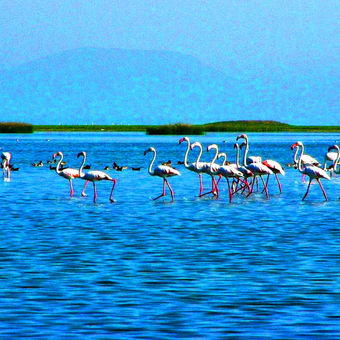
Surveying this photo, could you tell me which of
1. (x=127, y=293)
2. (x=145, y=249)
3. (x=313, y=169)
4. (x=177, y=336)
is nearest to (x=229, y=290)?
(x=127, y=293)

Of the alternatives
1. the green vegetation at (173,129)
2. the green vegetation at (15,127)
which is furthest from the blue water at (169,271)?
the green vegetation at (15,127)

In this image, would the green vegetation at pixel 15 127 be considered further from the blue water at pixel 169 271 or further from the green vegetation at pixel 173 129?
the blue water at pixel 169 271

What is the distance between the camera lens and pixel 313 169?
29.1m

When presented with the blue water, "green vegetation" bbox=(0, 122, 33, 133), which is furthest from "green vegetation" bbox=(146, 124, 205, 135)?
the blue water

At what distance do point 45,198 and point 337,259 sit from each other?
15.6m

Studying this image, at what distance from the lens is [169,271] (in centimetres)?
1467

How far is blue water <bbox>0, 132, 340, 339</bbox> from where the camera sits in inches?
434

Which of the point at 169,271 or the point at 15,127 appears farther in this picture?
the point at 15,127

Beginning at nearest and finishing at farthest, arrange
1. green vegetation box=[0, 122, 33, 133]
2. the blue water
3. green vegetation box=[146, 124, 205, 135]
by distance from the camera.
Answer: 1. the blue water
2. green vegetation box=[146, 124, 205, 135]
3. green vegetation box=[0, 122, 33, 133]

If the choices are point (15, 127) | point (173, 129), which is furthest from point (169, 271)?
point (15, 127)

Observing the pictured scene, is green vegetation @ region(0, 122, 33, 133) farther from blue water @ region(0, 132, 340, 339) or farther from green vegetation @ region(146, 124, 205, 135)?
blue water @ region(0, 132, 340, 339)

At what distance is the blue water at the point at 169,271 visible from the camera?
11.0 metres

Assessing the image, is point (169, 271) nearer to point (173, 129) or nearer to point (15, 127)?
point (173, 129)

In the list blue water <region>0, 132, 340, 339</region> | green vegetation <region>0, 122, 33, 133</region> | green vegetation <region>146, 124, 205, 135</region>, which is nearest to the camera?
blue water <region>0, 132, 340, 339</region>
